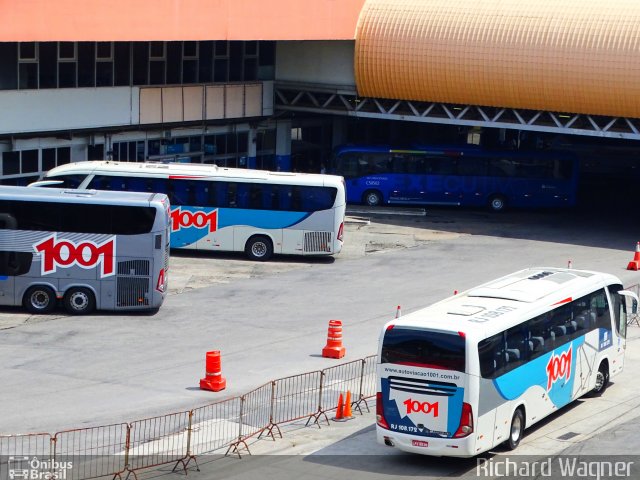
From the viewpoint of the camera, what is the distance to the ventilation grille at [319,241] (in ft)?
129

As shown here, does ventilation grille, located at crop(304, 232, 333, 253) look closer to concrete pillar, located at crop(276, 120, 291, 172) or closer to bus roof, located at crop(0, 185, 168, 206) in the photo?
bus roof, located at crop(0, 185, 168, 206)

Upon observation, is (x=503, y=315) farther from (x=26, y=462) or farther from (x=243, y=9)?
(x=243, y=9)

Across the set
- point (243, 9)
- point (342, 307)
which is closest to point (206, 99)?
point (243, 9)

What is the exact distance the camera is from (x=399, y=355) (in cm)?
2033

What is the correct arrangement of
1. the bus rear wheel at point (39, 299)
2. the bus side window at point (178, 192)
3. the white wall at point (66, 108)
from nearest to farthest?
the bus rear wheel at point (39, 299), the bus side window at point (178, 192), the white wall at point (66, 108)

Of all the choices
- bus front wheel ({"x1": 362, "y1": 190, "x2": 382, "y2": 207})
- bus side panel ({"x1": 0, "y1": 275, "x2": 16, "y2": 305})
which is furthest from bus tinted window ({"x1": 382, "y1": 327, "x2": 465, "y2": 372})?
bus front wheel ({"x1": 362, "y1": 190, "x2": 382, "y2": 207})

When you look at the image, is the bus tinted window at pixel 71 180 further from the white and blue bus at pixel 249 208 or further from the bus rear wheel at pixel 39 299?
the bus rear wheel at pixel 39 299

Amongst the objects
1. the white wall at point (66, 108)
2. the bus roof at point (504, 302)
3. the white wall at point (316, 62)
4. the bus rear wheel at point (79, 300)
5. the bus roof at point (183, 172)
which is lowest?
the bus rear wheel at point (79, 300)

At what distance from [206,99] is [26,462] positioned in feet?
105

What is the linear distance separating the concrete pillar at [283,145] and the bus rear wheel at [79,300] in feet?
78.6

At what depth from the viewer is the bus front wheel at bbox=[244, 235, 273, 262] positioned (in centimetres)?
3972

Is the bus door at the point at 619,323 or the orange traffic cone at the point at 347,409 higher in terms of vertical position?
the bus door at the point at 619,323

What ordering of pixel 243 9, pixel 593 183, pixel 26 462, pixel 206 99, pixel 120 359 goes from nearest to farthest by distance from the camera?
pixel 26 462 → pixel 120 359 → pixel 243 9 → pixel 206 99 → pixel 593 183

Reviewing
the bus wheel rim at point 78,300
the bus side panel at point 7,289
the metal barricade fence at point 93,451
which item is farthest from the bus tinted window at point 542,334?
the bus side panel at point 7,289
